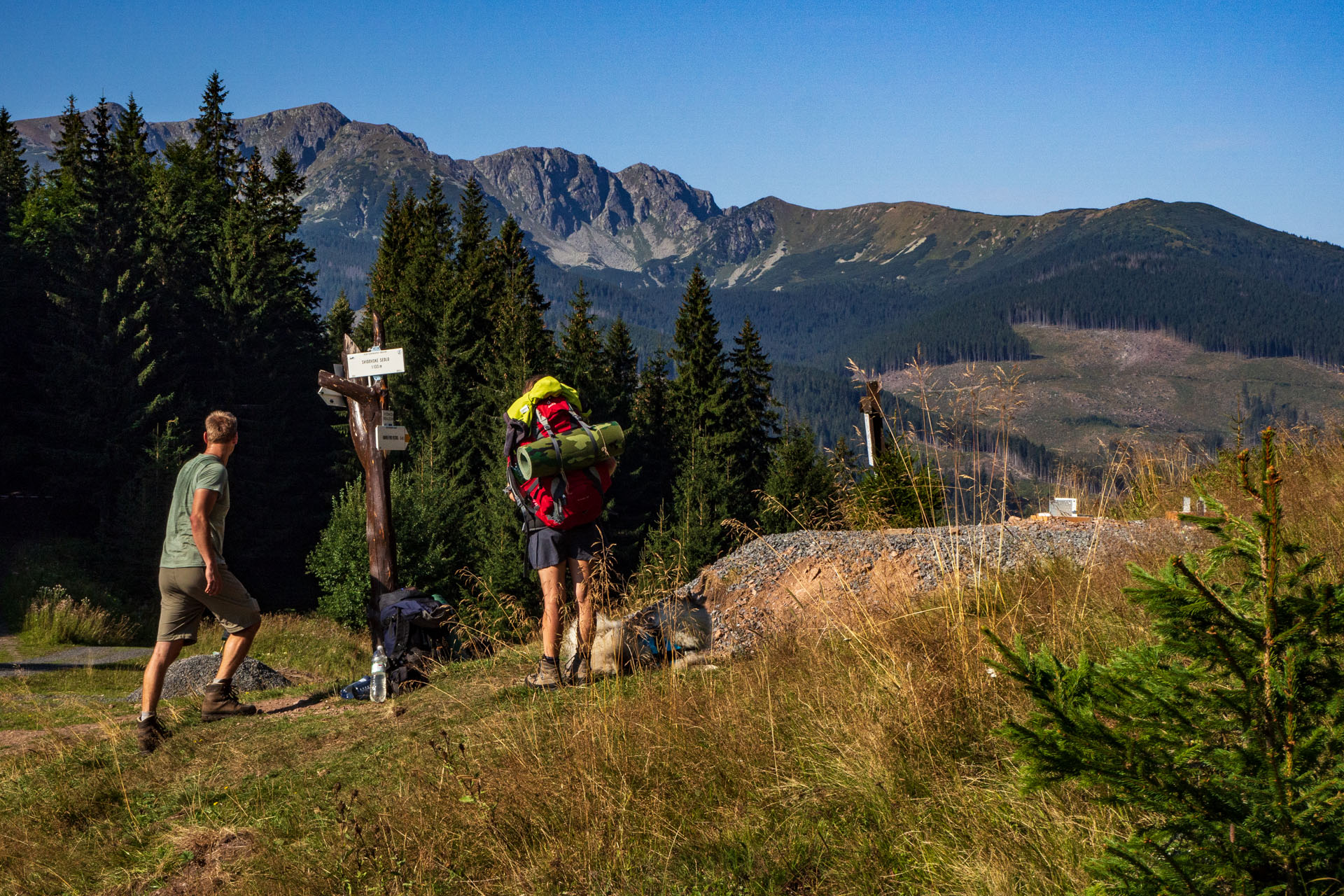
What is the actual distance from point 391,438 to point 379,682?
310 centimetres

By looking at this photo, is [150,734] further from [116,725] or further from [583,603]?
[583,603]

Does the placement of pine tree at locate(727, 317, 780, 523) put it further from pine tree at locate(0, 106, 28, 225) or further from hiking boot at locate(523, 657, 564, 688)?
hiking boot at locate(523, 657, 564, 688)

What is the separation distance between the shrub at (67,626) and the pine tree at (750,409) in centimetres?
3284

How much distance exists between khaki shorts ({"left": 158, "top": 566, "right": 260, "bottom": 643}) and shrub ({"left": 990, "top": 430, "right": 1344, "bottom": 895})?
499 cm

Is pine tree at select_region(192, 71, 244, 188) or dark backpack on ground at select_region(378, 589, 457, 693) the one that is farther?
pine tree at select_region(192, 71, 244, 188)

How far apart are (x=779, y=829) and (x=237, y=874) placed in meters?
2.11

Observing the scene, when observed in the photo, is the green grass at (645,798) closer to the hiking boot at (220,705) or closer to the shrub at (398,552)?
the hiking boot at (220,705)


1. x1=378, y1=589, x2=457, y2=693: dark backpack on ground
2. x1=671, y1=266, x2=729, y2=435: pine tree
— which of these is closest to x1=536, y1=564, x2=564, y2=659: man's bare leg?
x1=378, y1=589, x2=457, y2=693: dark backpack on ground

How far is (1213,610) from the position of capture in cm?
175

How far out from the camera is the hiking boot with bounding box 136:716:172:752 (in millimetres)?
5348

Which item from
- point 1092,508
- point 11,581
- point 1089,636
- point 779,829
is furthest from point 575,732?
point 11,581

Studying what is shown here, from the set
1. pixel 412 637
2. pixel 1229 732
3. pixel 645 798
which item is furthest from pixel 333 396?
pixel 1229 732

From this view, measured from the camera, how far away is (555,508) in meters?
5.39

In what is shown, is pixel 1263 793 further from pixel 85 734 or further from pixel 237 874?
pixel 85 734
